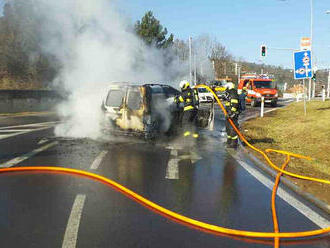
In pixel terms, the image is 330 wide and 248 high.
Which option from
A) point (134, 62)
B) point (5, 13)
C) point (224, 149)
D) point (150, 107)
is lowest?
point (224, 149)

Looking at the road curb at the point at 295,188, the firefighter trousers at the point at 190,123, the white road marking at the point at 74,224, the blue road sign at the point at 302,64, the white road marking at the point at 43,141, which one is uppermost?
the blue road sign at the point at 302,64

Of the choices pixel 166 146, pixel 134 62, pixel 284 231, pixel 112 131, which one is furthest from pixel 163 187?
pixel 134 62

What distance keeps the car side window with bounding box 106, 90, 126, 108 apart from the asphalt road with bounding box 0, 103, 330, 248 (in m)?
2.28

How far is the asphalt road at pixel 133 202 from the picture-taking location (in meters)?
3.74

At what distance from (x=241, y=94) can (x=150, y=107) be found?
9.58 feet

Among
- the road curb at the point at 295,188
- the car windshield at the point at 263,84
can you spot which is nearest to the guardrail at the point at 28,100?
the car windshield at the point at 263,84

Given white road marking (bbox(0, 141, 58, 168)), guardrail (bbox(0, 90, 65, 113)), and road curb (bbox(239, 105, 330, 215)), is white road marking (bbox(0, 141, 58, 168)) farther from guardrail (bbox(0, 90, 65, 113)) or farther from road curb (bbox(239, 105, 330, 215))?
guardrail (bbox(0, 90, 65, 113))

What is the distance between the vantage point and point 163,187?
5.68 meters

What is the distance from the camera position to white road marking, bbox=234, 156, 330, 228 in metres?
4.30

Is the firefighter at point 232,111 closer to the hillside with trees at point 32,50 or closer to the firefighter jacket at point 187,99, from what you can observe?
the firefighter jacket at point 187,99

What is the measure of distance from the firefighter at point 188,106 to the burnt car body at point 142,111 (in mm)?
186

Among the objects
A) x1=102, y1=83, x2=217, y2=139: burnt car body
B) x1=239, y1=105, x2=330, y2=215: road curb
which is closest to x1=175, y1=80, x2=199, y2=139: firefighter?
x1=102, y1=83, x2=217, y2=139: burnt car body

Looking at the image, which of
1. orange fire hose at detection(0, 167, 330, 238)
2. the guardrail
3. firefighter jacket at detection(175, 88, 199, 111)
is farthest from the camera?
the guardrail

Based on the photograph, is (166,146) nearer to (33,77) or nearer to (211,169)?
(211,169)
